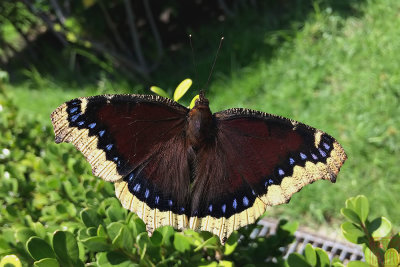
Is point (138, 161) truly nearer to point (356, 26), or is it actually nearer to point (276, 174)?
point (276, 174)

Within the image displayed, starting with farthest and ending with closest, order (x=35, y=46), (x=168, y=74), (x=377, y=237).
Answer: (x=35, y=46), (x=168, y=74), (x=377, y=237)

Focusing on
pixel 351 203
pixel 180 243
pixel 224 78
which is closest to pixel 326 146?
pixel 351 203

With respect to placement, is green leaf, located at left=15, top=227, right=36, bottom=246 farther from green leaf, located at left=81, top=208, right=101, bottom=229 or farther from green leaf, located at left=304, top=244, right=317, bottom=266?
green leaf, located at left=304, top=244, right=317, bottom=266

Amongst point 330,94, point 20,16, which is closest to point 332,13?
point 330,94

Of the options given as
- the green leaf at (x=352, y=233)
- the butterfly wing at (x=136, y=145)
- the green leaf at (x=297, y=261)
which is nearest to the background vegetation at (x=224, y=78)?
the butterfly wing at (x=136, y=145)

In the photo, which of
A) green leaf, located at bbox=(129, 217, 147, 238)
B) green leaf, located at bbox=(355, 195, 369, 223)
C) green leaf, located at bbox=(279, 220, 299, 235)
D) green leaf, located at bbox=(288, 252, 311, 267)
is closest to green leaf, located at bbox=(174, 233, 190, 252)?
green leaf, located at bbox=(129, 217, 147, 238)

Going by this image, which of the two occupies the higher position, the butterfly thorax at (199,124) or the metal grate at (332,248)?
the butterfly thorax at (199,124)

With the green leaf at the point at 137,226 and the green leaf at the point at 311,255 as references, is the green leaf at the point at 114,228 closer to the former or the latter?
the green leaf at the point at 137,226
